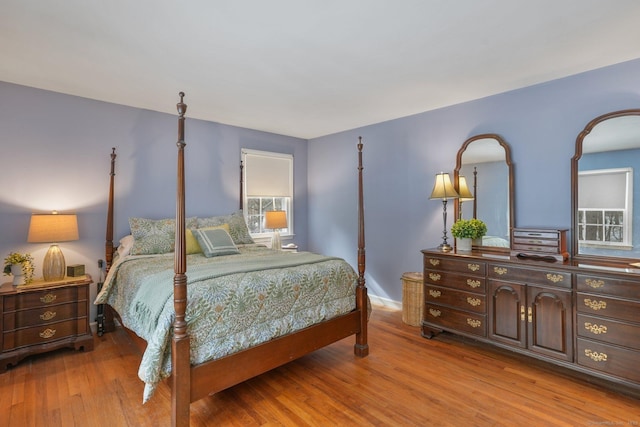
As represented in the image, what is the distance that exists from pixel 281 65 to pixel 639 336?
3.20m

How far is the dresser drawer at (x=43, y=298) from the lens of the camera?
263 centimetres

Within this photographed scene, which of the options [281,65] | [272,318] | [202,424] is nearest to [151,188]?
[281,65]

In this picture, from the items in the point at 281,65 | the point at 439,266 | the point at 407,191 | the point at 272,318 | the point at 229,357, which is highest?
the point at 281,65

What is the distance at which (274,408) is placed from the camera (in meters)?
2.12

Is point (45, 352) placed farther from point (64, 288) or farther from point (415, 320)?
point (415, 320)

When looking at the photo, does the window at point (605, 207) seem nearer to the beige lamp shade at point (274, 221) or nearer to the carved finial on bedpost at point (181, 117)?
the carved finial on bedpost at point (181, 117)

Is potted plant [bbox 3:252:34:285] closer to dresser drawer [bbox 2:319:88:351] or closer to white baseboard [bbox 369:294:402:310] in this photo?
dresser drawer [bbox 2:319:88:351]

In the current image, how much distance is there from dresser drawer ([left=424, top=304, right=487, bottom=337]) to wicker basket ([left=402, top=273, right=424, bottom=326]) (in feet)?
0.85

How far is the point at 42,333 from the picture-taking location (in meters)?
2.76

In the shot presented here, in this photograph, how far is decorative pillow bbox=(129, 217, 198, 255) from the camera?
3.26 metres

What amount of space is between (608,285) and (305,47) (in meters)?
2.73

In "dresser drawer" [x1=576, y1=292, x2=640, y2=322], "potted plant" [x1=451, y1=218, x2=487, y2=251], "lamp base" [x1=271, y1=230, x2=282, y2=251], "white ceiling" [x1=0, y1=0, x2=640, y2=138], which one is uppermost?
"white ceiling" [x1=0, y1=0, x2=640, y2=138]

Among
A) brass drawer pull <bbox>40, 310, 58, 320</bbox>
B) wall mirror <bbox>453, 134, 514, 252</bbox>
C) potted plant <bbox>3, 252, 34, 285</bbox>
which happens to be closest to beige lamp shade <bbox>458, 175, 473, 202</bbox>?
wall mirror <bbox>453, 134, 514, 252</bbox>

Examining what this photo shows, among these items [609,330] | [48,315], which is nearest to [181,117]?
[48,315]
